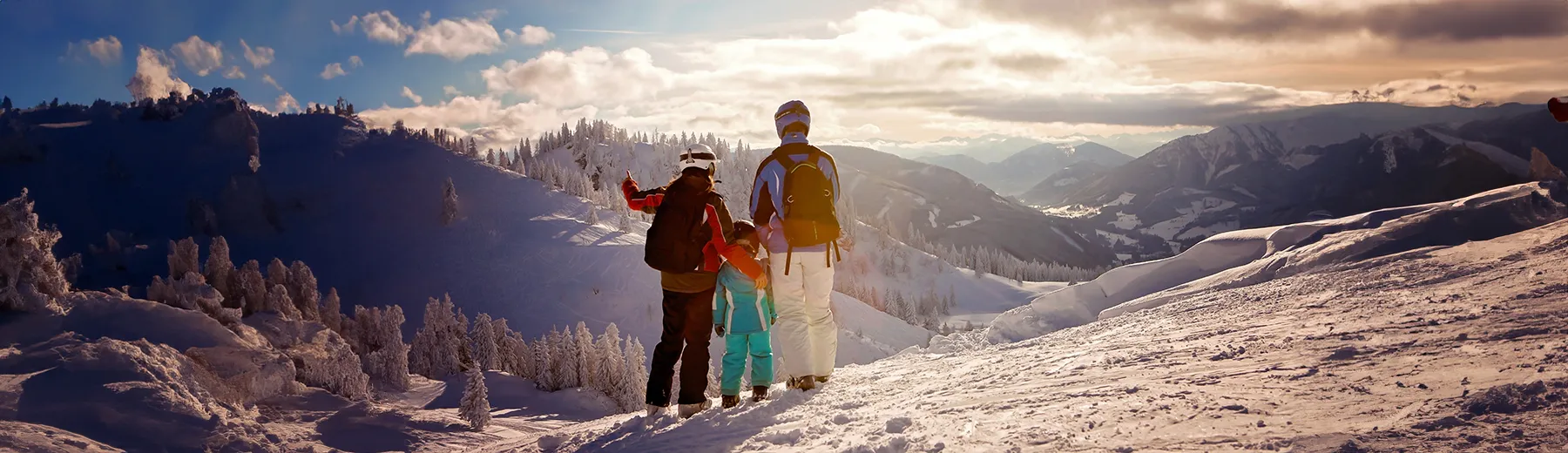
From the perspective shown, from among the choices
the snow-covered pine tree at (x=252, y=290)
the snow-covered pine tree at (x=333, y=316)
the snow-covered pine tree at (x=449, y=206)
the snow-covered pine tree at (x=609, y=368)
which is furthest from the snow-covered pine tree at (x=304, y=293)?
the snow-covered pine tree at (x=449, y=206)

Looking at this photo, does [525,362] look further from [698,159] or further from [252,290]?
[698,159]

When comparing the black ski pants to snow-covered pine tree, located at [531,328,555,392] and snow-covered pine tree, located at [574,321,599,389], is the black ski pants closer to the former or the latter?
snow-covered pine tree, located at [574,321,599,389]

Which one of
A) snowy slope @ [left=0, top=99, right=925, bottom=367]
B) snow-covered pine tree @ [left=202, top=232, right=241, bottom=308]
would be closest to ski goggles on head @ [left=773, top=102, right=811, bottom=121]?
snow-covered pine tree @ [left=202, top=232, right=241, bottom=308]

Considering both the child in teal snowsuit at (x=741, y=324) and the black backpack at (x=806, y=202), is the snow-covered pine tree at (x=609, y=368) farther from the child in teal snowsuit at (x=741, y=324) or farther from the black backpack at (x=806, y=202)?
the black backpack at (x=806, y=202)

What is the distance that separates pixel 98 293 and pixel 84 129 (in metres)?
225

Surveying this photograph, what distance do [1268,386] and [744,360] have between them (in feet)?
19.6

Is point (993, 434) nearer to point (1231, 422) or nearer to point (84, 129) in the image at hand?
point (1231, 422)

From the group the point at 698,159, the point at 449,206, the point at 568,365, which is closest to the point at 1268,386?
the point at 698,159

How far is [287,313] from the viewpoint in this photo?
79500 millimetres

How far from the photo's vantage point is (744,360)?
9727mm

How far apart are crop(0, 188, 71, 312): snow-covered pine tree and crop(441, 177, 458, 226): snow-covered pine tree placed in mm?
115530

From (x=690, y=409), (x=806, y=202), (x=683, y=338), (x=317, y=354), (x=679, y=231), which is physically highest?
(x=806, y=202)

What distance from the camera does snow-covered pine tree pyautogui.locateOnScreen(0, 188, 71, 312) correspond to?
26.8 meters

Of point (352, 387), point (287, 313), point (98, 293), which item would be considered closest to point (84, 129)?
point (287, 313)
